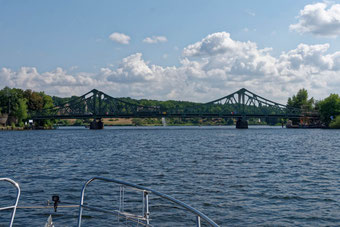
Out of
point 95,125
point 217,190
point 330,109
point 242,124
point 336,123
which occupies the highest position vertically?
point 330,109

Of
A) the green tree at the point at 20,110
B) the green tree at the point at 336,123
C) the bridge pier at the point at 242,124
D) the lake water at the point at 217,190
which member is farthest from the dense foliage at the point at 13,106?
the green tree at the point at 336,123

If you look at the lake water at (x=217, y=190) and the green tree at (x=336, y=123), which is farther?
the green tree at (x=336, y=123)

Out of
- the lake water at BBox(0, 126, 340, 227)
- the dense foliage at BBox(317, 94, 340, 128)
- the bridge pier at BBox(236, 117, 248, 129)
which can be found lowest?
the lake water at BBox(0, 126, 340, 227)

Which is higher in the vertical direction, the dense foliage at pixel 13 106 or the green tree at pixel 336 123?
the dense foliage at pixel 13 106

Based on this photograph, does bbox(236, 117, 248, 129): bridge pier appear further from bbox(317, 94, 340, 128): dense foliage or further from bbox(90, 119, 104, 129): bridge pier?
bbox(90, 119, 104, 129): bridge pier

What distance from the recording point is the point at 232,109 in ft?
656

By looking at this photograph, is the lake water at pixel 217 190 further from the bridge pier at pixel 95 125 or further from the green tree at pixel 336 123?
the bridge pier at pixel 95 125

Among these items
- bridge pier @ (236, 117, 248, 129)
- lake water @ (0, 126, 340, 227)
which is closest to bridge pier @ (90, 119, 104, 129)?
bridge pier @ (236, 117, 248, 129)

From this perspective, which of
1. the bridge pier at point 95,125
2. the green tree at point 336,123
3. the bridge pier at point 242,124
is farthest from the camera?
the bridge pier at point 242,124

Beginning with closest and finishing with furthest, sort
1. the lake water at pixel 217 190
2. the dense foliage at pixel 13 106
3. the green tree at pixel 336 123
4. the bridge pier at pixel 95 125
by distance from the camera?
the lake water at pixel 217 190, the dense foliage at pixel 13 106, the green tree at pixel 336 123, the bridge pier at pixel 95 125

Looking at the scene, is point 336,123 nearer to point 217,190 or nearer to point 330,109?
point 330,109

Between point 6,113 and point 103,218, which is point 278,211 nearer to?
point 103,218

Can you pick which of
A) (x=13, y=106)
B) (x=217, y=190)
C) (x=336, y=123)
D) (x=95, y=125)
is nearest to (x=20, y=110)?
(x=13, y=106)

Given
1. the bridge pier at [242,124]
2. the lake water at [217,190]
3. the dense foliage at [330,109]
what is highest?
the dense foliage at [330,109]
